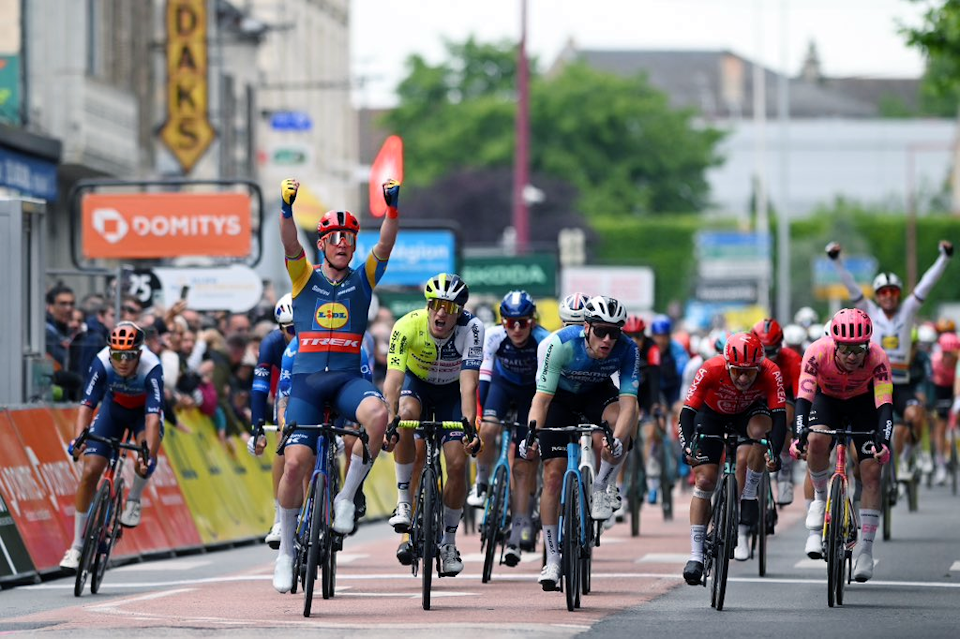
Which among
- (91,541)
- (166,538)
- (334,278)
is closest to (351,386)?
(334,278)

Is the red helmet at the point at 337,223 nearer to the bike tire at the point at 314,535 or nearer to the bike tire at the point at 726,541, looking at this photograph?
the bike tire at the point at 314,535

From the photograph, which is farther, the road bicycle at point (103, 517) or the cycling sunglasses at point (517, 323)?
the cycling sunglasses at point (517, 323)

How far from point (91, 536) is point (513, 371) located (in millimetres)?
3133

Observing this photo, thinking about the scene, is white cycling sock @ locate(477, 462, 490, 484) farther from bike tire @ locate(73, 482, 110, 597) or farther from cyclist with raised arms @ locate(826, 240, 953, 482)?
cyclist with raised arms @ locate(826, 240, 953, 482)

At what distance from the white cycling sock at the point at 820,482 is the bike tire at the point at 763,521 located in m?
1.13

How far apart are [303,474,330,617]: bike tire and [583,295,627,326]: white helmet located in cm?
200

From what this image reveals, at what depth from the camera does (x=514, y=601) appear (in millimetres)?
13477

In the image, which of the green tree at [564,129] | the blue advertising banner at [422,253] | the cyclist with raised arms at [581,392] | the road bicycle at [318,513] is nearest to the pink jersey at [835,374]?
the cyclist with raised arms at [581,392]

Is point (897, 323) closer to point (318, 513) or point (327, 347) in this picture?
point (327, 347)

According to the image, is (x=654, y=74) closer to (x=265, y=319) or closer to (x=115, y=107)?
(x=115, y=107)

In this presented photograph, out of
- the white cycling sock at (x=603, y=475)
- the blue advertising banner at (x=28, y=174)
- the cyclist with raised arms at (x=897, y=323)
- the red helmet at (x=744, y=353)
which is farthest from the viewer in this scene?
the blue advertising banner at (x=28, y=174)

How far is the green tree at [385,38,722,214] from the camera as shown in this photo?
341 feet

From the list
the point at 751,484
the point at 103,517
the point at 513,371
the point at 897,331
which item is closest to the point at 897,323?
the point at 897,331

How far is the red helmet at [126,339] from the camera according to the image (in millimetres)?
15625
